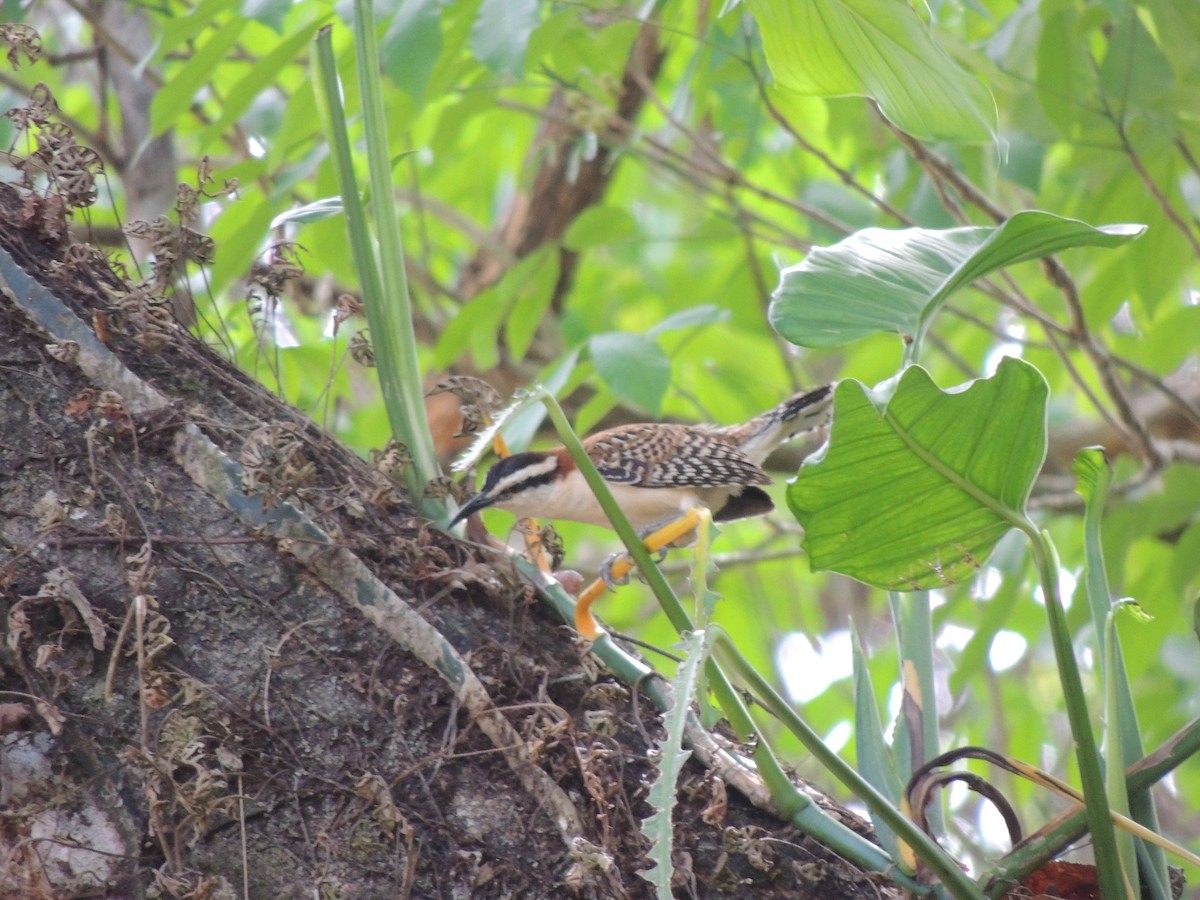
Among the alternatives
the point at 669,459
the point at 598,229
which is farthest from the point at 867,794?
the point at 598,229

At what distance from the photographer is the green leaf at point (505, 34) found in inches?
97.1

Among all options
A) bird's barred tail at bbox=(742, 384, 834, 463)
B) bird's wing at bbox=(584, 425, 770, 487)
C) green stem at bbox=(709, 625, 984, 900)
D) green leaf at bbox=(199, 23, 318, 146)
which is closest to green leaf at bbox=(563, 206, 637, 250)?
bird's wing at bbox=(584, 425, 770, 487)

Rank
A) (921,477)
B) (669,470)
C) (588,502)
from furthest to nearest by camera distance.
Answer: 1. (669,470)
2. (588,502)
3. (921,477)

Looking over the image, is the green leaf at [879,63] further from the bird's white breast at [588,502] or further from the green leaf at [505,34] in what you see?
the bird's white breast at [588,502]

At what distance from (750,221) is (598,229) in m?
0.69

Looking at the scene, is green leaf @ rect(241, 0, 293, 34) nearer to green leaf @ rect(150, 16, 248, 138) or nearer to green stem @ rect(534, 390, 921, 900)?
green leaf @ rect(150, 16, 248, 138)

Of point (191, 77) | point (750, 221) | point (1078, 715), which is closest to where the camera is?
point (1078, 715)

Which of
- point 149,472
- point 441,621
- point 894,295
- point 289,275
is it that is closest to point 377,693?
point 441,621

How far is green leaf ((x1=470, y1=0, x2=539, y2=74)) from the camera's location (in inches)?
97.1

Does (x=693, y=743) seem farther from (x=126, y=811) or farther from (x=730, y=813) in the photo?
(x=126, y=811)

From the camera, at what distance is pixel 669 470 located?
352 cm

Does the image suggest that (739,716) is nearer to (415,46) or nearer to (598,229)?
(415,46)

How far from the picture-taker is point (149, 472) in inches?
64.9

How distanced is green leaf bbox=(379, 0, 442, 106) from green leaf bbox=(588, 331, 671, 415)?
77cm
